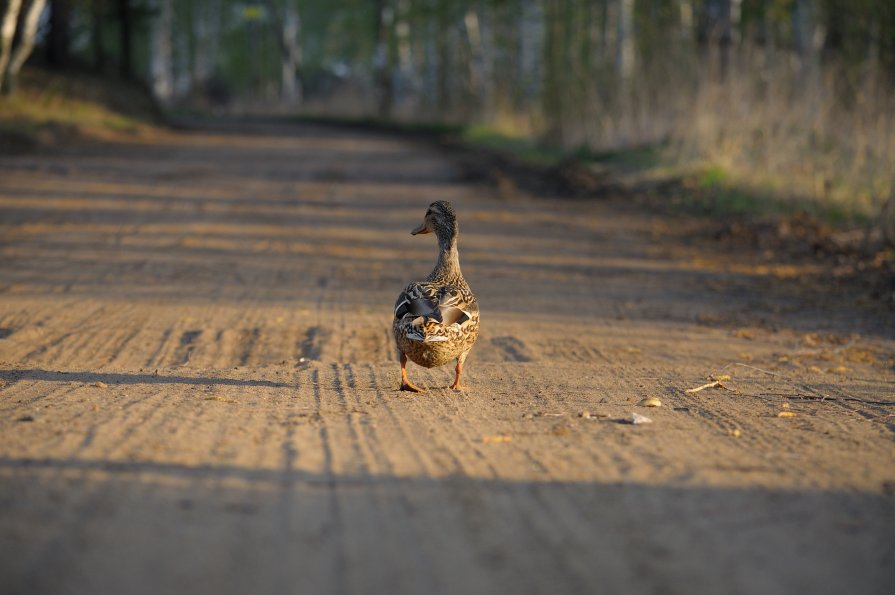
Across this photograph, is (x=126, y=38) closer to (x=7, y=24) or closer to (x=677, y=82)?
(x=7, y=24)

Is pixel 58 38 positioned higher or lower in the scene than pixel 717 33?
higher

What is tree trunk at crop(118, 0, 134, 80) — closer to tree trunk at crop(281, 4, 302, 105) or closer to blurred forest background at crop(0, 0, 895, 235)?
blurred forest background at crop(0, 0, 895, 235)

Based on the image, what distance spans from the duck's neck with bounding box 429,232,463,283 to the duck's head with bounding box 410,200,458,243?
1.1 inches

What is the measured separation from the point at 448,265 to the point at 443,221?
42 centimetres

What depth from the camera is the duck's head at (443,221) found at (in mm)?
7266

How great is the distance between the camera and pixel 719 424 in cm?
580

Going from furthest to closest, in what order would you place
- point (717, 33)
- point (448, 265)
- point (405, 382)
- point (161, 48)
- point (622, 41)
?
1. point (161, 48)
2. point (622, 41)
3. point (717, 33)
4. point (448, 265)
5. point (405, 382)

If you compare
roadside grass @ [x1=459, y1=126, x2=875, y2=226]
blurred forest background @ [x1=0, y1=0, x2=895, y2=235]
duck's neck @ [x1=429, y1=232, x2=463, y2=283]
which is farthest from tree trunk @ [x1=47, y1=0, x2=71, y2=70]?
duck's neck @ [x1=429, y1=232, x2=463, y2=283]

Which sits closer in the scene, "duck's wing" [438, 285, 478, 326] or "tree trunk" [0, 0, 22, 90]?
"duck's wing" [438, 285, 478, 326]

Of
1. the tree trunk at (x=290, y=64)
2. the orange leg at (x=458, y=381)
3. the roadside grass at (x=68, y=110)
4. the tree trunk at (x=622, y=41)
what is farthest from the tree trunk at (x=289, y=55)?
the orange leg at (x=458, y=381)

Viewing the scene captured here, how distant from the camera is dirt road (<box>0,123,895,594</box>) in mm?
3727

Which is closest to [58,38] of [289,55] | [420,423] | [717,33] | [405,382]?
[717,33]

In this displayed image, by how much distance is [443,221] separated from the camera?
291 inches

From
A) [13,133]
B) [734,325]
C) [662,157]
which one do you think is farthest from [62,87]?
[734,325]
